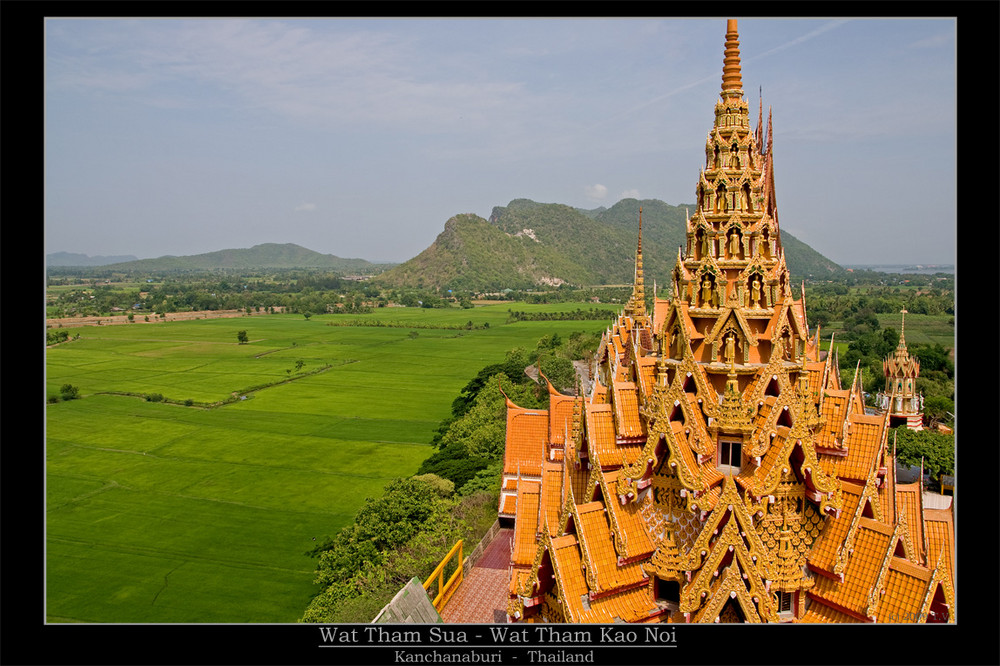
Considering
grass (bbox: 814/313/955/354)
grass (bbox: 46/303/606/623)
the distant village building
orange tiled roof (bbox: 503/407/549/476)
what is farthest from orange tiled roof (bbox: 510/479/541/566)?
the distant village building

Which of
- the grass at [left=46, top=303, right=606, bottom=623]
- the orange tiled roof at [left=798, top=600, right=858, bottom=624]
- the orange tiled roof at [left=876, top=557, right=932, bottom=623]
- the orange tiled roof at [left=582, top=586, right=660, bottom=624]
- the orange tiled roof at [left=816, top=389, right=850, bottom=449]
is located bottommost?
the grass at [left=46, top=303, right=606, bottom=623]

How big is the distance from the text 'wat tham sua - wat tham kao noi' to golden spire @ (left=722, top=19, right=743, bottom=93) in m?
0.02

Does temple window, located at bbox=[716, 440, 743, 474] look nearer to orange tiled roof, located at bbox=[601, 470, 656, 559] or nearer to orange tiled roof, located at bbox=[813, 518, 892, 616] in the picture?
orange tiled roof, located at bbox=[601, 470, 656, 559]

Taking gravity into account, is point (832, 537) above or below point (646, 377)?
below

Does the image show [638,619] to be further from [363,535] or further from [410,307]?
[410,307]

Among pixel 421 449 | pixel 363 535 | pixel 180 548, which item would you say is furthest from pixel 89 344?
pixel 363 535

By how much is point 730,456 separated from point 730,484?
1249 mm

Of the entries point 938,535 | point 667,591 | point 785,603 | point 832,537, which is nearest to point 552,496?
point 667,591

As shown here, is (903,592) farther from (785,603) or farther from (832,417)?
(832,417)

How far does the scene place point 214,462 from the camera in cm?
4069

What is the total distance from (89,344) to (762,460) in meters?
86.9

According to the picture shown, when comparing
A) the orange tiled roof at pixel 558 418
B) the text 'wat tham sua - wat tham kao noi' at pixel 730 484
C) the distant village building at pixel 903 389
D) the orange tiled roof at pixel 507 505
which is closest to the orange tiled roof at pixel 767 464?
the text 'wat tham sua - wat tham kao noi' at pixel 730 484

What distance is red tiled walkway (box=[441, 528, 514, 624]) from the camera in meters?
15.3

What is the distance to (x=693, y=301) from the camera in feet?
33.7
